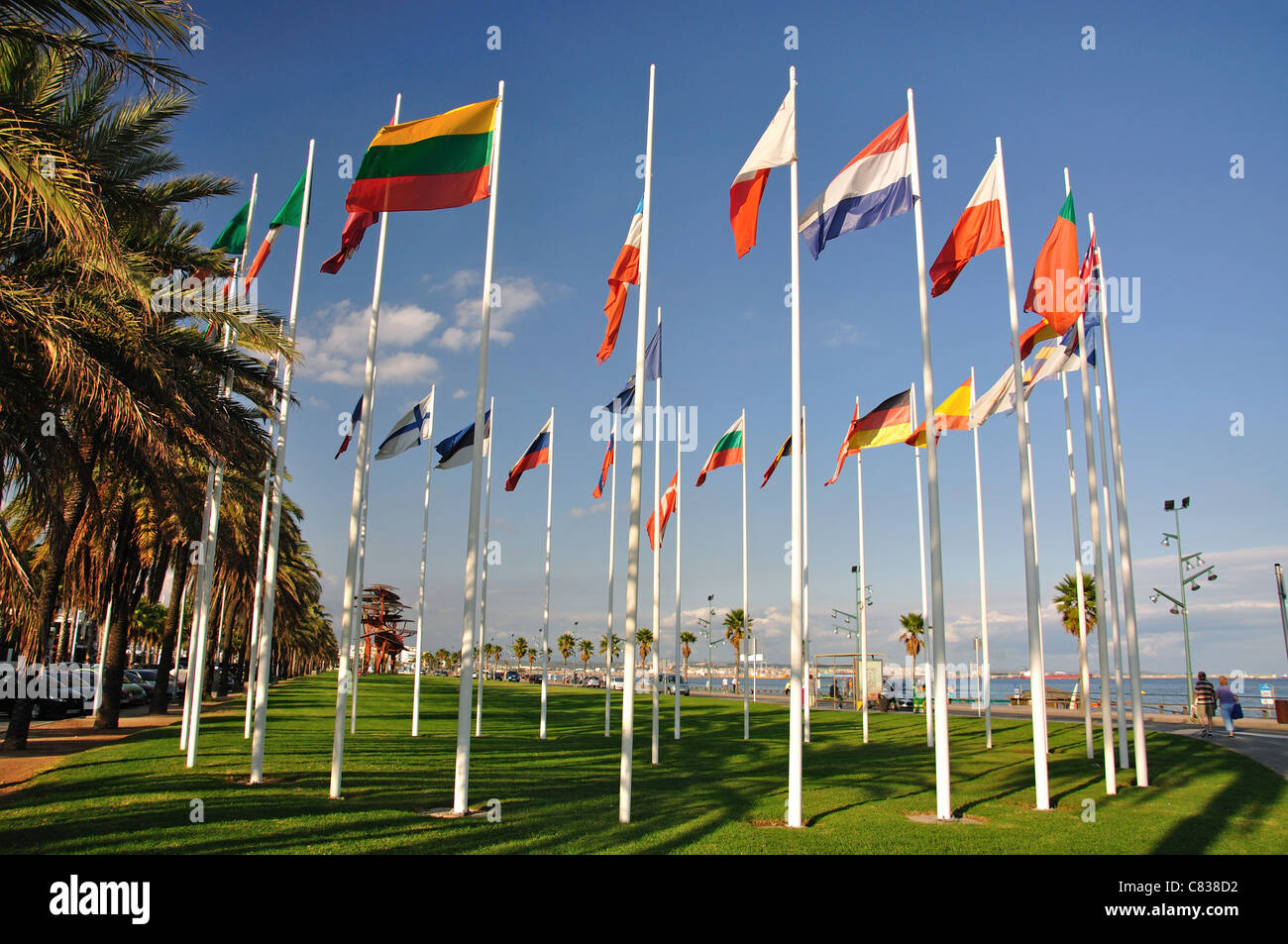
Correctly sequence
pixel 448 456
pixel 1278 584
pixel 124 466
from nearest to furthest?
pixel 124 466, pixel 448 456, pixel 1278 584

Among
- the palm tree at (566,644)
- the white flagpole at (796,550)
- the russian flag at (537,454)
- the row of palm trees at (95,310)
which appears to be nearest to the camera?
the row of palm trees at (95,310)

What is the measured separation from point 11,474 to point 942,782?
14.2 meters

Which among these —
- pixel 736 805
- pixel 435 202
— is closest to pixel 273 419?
pixel 435 202

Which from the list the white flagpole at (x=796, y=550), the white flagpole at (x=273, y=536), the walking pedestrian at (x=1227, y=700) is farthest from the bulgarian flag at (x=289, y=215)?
the walking pedestrian at (x=1227, y=700)

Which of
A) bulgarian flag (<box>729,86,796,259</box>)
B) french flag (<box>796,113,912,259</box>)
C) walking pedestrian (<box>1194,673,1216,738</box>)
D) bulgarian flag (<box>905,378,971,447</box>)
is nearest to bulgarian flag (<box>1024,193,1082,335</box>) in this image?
french flag (<box>796,113,912,259</box>)

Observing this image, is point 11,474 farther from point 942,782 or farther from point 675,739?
point 675,739

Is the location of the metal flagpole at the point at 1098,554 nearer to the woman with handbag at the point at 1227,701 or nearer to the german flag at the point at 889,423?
the german flag at the point at 889,423

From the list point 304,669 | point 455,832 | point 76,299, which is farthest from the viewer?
point 304,669

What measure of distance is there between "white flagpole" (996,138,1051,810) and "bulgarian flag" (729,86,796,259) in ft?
12.5

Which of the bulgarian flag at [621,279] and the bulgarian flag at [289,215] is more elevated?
the bulgarian flag at [289,215]

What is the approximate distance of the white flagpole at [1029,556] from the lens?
1245cm

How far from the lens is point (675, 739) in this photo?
82.2 ft

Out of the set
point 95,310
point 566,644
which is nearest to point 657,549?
point 95,310

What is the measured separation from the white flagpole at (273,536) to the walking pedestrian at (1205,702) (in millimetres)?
25615
